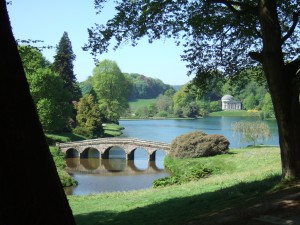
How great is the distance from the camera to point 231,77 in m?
15.0

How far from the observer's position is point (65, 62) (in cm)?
7175

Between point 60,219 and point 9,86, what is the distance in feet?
4.87

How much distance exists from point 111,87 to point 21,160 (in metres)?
91.2

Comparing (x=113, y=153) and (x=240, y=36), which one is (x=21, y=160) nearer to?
(x=240, y=36)

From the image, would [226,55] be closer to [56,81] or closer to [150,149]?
[150,149]

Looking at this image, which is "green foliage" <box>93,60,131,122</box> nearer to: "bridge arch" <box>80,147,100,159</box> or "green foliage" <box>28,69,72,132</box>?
"bridge arch" <box>80,147,100,159</box>

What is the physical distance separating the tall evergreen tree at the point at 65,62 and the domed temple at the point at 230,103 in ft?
370

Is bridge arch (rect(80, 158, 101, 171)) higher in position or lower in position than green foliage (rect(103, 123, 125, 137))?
lower

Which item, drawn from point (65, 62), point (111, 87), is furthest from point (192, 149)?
point (111, 87)

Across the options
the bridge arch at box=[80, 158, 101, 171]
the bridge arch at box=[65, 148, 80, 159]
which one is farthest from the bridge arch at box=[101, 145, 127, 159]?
the bridge arch at box=[65, 148, 80, 159]

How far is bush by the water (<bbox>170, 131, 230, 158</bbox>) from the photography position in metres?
40.2

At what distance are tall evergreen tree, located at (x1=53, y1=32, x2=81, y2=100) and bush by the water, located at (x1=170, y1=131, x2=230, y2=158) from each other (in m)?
34.7

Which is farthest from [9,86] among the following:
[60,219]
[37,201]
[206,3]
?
[206,3]

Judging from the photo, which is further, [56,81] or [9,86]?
[56,81]
